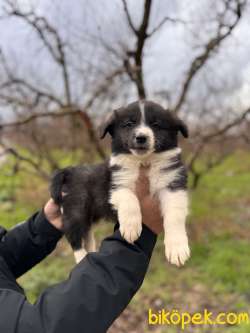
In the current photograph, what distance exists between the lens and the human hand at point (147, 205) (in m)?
2.35

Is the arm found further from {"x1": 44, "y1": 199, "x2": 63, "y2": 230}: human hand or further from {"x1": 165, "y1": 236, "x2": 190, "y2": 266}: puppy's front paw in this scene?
{"x1": 44, "y1": 199, "x2": 63, "y2": 230}: human hand

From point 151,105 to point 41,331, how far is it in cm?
149

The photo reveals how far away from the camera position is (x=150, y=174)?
264cm

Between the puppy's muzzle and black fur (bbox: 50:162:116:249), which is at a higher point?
the puppy's muzzle

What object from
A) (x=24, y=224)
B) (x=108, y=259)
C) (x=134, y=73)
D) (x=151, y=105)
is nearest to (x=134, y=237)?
(x=108, y=259)

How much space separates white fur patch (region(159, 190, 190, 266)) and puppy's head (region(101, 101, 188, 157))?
308 mm

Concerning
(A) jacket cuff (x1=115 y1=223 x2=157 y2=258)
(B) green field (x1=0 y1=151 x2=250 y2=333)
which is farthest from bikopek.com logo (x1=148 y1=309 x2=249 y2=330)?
(A) jacket cuff (x1=115 y1=223 x2=157 y2=258)

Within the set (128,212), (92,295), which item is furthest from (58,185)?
(92,295)

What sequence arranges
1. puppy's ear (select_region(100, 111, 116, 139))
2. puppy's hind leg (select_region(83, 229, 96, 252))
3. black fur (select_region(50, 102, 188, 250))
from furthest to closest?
1. puppy's hind leg (select_region(83, 229, 96, 252))
2. puppy's ear (select_region(100, 111, 116, 139))
3. black fur (select_region(50, 102, 188, 250))

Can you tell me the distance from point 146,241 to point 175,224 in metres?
0.28

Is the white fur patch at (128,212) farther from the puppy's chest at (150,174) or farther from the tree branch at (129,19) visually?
the tree branch at (129,19)

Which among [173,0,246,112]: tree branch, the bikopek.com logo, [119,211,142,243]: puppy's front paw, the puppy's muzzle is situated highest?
[173,0,246,112]: tree branch

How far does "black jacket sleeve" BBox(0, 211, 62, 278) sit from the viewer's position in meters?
2.95

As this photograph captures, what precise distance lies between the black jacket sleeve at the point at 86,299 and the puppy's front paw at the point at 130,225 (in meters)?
0.07
